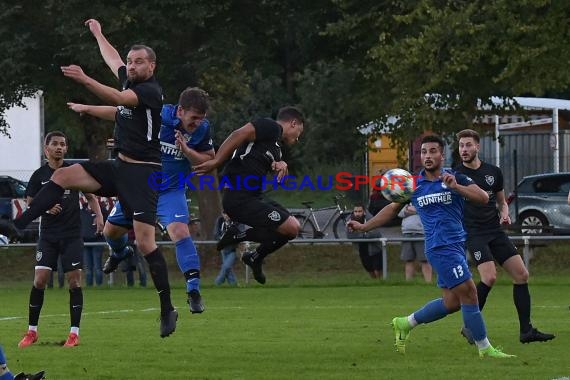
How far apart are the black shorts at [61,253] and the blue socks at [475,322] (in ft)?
14.7

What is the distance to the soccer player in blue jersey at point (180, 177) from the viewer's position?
1311cm

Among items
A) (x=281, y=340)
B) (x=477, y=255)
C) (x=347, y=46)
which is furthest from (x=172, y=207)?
(x=347, y=46)

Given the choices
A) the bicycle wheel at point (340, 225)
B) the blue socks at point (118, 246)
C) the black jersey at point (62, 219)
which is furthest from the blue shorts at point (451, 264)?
the bicycle wheel at point (340, 225)

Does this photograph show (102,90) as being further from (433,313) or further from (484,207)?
(484,207)

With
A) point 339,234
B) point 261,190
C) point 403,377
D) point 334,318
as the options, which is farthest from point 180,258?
point 339,234

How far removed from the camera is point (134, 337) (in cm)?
1521

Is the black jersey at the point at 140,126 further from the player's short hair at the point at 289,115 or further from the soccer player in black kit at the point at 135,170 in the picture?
the player's short hair at the point at 289,115

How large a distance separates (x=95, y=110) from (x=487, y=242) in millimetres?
4551


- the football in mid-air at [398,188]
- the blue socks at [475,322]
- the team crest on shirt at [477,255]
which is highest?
the football in mid-air at [398,188]

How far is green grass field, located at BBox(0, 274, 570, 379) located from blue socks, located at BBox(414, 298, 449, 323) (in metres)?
0.32

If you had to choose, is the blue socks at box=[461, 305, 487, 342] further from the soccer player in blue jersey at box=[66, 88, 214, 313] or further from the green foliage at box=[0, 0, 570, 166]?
the green foliage at box=[0, 0, 570, 166]

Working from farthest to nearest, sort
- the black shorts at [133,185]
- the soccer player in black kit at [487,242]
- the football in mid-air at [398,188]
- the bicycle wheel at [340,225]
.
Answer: the bicycle wheel at [340,225] < the soccer player in black kit at [487,242] < the football in mid-air at [398,188] < the black shorts at [133,185]

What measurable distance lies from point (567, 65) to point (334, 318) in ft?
39.5

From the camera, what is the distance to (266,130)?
536 inches
